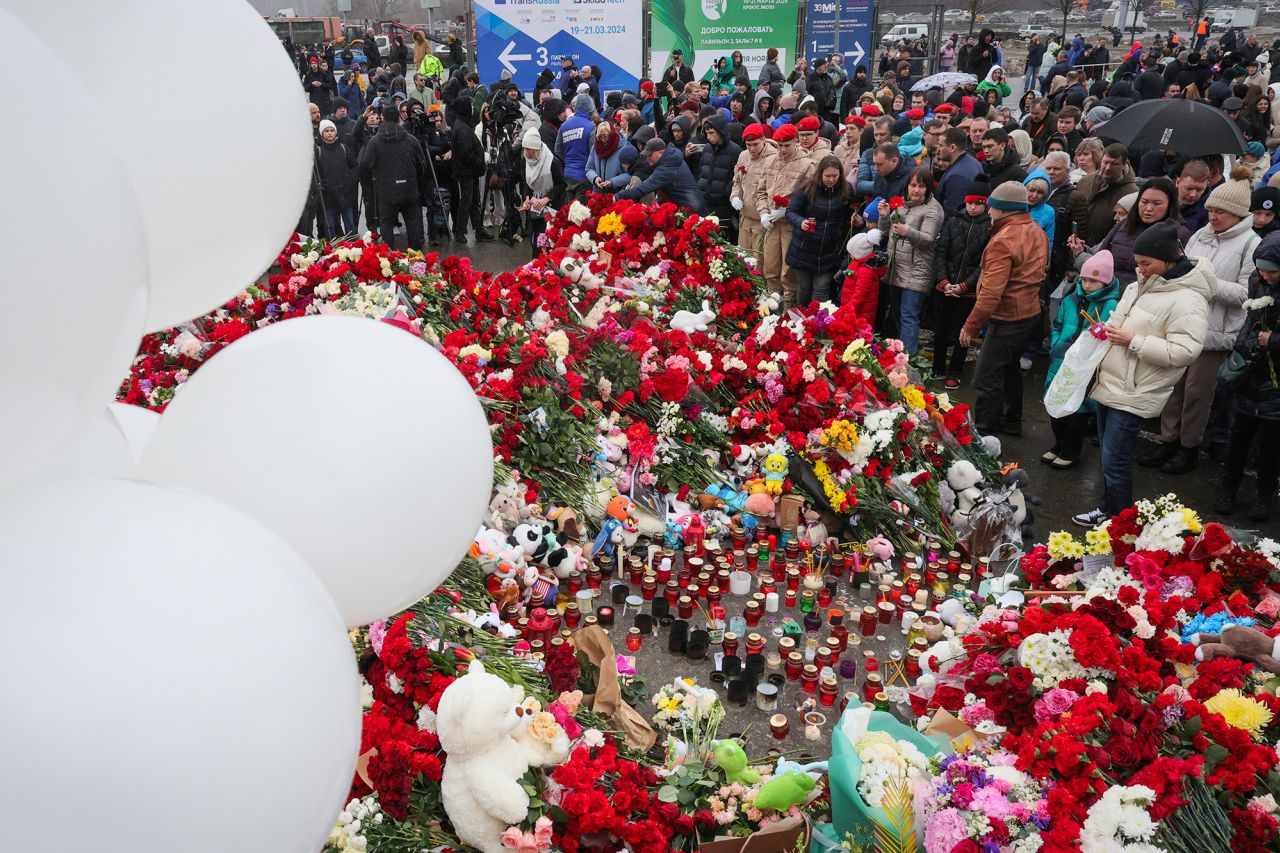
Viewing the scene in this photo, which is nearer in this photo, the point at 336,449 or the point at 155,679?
the point at 155,679

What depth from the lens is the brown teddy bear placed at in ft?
9.48

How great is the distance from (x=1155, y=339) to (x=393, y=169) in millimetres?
7028

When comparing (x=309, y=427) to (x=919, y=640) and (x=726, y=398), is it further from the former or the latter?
(x=726, y=398)

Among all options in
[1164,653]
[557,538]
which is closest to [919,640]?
[1164,653]

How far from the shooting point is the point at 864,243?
Result: 6.70 metres

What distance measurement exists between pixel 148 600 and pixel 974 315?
5.35 meters

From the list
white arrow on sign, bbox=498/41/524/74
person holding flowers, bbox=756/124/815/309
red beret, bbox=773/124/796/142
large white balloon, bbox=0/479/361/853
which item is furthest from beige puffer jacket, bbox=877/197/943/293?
white arrow on sign, bbox=498/41/524/74

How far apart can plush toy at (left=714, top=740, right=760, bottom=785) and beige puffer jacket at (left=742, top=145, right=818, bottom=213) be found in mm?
5260

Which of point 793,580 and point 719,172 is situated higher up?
point 719,172

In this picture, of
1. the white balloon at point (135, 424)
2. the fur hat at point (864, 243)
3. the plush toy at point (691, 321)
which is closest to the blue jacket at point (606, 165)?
the fur hat at point (864, 243)

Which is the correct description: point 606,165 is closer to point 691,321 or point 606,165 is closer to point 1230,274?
point 691,321

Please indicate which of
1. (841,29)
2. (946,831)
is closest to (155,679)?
(946,831)

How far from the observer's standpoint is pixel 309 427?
1.59 metres

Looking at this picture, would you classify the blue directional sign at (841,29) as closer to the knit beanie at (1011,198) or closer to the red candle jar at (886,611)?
the knit beanie at (1011,198)
